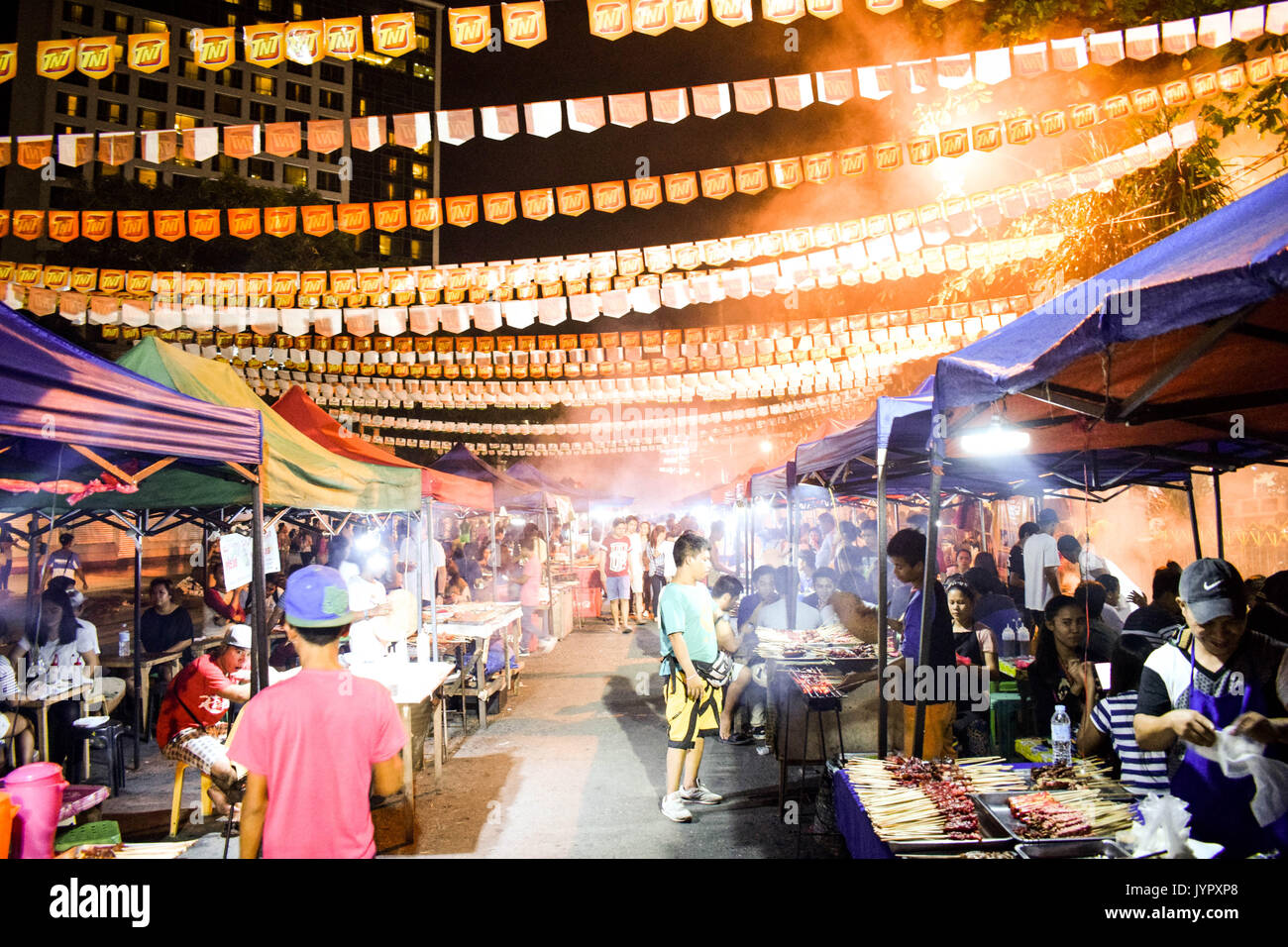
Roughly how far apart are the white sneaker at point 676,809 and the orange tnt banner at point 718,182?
21.8 feet

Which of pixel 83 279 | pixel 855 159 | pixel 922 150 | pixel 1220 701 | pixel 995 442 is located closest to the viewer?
pixel 1220 701

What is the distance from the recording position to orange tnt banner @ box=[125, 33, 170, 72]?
19.2 feet

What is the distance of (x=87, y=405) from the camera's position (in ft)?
11.1

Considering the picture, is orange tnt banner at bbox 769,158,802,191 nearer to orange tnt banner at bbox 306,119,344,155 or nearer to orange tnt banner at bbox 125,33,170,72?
orange tnt banner at bbox 306,119,344,155

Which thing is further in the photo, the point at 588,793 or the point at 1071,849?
the point at 588,793

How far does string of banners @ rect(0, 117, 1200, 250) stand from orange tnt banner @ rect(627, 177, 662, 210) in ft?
0.04

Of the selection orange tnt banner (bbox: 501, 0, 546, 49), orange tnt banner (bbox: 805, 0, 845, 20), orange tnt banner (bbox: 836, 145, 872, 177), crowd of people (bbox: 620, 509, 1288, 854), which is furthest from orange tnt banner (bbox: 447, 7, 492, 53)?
crowd of people (bbox: 620, 509, 1288, 854)

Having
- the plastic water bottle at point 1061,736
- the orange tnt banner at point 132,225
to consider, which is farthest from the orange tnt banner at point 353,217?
the plastic water bottle at point 1061,736

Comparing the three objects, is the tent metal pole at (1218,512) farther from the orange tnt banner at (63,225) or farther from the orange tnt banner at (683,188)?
the orange tnt banner at (63,225)

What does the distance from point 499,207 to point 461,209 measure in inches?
20.2

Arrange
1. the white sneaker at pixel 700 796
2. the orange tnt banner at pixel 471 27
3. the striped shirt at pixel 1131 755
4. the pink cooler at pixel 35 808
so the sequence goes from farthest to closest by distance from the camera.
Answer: the white sneaker at pixel 700 796 < the orange tnt banner at pixel 471 27 < the pink cooler at pixel 35 808 < the striped shirt at pixel 1131 755

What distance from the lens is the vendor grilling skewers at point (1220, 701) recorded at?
107 inches

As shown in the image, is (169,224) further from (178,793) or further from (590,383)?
(590,383)

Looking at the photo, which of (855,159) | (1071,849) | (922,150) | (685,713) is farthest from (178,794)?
(922,150)
